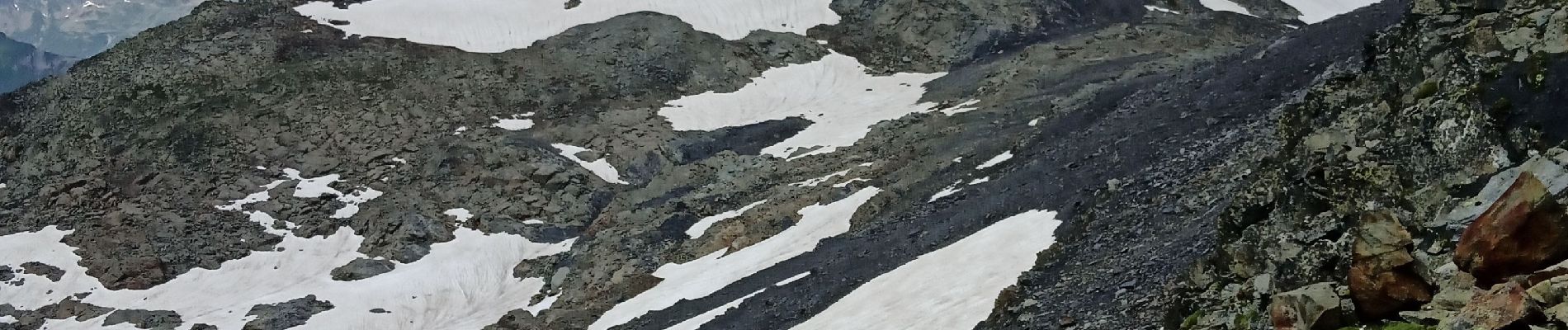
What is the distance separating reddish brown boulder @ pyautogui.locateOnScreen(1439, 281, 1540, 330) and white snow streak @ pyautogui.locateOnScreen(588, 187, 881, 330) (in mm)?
29236

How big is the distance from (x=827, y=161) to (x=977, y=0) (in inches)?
1201

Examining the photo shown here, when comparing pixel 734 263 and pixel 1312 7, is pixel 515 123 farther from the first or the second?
pixel 1312 7

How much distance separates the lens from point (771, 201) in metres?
47.1

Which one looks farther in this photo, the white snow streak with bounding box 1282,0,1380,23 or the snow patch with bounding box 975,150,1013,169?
the white snow streak with bounding box 1282,0,1380,23

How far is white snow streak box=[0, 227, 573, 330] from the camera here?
48312 mm

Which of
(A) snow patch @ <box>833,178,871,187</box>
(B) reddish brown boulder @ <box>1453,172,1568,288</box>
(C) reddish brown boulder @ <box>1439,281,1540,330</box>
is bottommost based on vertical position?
(A) snow patch @ <box>833,178,871,187</box>

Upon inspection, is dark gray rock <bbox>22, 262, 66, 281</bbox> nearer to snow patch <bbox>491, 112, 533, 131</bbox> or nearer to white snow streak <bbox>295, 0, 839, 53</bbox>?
snow patch <bbox>491, 112, 533, 131</bbox>

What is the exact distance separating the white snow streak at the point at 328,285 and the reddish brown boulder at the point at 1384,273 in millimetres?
40585

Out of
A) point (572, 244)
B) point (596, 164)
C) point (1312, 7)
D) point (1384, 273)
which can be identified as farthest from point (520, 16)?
point (1384, 273)

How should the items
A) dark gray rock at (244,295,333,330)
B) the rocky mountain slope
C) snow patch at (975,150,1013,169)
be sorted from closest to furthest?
the rocky mountain slope, snow patch at (975,150,1013,169), dark gray rock at (244,295,333,330)

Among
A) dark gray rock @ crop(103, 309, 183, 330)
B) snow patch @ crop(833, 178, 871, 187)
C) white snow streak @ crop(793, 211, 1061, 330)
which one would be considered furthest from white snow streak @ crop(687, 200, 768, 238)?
dark gray rock @ crop(103, 309, 183, 330)

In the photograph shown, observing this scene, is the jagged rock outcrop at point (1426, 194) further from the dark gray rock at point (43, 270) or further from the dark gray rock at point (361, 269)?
the dark gray rock at point (43, 270)

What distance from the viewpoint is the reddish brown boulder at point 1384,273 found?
8609mm

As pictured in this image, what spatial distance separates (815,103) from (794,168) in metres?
13.5
